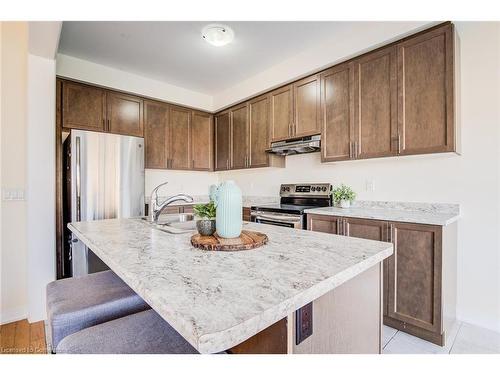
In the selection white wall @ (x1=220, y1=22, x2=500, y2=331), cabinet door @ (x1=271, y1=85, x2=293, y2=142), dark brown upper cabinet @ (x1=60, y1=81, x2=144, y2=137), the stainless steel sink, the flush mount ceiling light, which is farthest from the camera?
cabinet door @ (x1=271, y1=85, x2=293, y2=142)

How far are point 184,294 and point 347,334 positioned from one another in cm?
69

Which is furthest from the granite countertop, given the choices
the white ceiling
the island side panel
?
the white ceiling

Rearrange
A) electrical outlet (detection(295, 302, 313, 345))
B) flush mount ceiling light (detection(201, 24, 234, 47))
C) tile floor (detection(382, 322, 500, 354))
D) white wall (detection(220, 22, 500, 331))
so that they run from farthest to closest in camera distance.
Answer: flush mount ceiling light (detection(201, 24, 234, 47))
white wall (detection(220, 22, 500, 331))
tile floor (detection(382, 322, 500, 354))
electrical outlet (detection(295, 302, 313, 345))

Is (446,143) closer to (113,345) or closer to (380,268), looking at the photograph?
(380,268)

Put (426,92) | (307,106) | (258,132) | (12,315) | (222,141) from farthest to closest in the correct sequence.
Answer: (222,141), (258,132), (307,106), (12,315), (426,92)

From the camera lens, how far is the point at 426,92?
2057 millimetres

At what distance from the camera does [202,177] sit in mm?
4363

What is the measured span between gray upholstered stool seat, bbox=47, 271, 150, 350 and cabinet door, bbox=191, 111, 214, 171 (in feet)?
9.05

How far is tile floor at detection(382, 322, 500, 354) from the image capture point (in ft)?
5.88

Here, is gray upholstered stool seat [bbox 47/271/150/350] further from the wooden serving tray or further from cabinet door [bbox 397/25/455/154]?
cabinet door [bbox 397/25/455/154]

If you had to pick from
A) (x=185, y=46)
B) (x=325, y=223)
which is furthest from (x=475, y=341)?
(x=185, y=46)

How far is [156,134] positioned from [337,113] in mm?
2281

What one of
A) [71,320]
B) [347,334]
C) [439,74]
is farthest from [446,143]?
[71,320]

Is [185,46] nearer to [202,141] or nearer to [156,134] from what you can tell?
[156,134]
